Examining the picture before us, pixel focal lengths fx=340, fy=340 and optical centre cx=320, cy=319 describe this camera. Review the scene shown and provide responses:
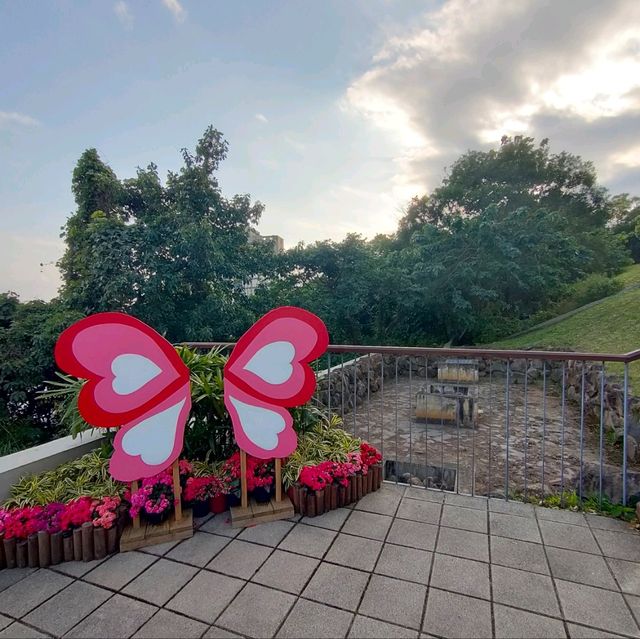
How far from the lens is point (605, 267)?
12695mm

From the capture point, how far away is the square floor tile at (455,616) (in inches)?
53.8

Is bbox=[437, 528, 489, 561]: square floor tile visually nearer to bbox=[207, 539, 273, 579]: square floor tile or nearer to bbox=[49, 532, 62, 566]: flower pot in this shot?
bbox=[207, 539, 273, 579]: square floor tile

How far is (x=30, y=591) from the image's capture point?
5.27 ft

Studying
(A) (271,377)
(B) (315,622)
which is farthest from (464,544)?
(A) (271,377)

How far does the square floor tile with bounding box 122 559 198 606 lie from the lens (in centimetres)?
156

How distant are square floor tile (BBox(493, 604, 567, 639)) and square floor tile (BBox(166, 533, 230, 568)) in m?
1.38

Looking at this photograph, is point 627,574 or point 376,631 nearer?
point 376,631

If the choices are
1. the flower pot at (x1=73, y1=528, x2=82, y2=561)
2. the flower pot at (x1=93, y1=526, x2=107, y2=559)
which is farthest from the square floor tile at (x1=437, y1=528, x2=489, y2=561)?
the flower pot at (x1=73, y1=528, x2=82, y2=561)

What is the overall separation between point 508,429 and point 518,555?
4.58 feet

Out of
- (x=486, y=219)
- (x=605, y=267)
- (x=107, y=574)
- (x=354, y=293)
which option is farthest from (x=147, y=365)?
(x=605, y=267)

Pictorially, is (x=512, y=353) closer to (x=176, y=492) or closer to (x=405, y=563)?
(x=405, y=563)

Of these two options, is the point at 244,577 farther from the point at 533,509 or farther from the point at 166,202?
the point at 166,202

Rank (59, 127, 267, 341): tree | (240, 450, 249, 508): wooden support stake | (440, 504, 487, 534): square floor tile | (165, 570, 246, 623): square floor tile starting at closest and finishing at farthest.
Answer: (165, 570, 246, 623): square floor tile → (440, 504, 487, 534): square floor tile → (240, 450, 249, 508): wooden support stake → (59, 127, 267, 341): tree

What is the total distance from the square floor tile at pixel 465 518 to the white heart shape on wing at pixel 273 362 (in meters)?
1.35
